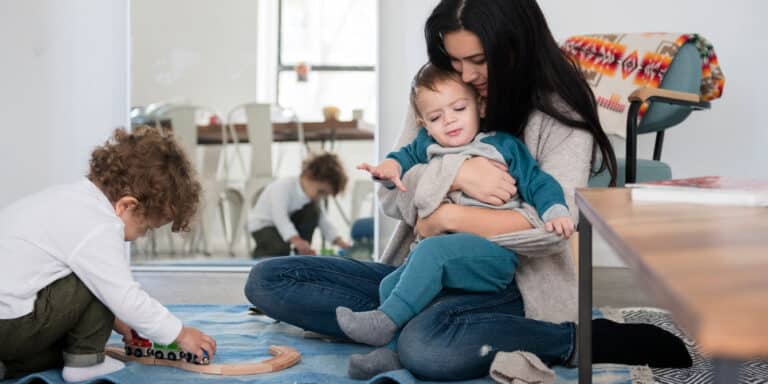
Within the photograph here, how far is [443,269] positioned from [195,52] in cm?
271

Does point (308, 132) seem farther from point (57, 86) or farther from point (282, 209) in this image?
point (57, 86)

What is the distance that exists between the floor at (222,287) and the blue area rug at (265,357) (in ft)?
1.51

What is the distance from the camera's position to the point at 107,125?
4020mm

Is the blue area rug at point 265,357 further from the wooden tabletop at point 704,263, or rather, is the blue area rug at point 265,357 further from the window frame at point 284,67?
the window frame at point 284,67

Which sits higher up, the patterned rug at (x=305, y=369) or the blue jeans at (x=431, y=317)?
the blue jeans at (x=431, y=317)

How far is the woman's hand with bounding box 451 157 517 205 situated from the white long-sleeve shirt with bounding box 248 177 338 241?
228cm

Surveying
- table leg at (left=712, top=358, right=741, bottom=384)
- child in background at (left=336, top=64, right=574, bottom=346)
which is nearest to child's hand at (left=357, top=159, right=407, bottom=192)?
child in background at (left=336, top=64, right=574, bottom=346)

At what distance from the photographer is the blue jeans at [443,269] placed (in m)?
1.60

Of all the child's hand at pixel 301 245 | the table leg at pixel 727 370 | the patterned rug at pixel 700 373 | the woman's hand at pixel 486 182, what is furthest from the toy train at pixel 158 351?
the child's hand at pixel 301 245

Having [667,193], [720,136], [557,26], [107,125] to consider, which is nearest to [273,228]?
[107,125]

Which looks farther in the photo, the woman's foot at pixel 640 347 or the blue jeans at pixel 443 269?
the woman's foot at pixel 640 347

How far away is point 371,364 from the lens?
1.62 meters

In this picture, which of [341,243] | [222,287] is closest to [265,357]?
[222,287]

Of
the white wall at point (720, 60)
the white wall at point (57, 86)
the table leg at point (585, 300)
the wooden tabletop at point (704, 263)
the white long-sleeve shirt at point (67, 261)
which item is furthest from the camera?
the white wall at point (57, 86)
